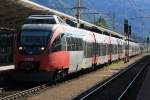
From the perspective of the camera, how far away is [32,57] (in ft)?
72.7

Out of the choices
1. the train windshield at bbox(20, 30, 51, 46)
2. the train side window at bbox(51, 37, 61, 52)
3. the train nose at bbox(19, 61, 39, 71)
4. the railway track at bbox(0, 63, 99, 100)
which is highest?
the train windshield at bbox(20, 30, 51, 46)

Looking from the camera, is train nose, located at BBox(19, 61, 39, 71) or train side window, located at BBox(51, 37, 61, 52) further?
train side window, located at BBox(51, 37, 61, 52)

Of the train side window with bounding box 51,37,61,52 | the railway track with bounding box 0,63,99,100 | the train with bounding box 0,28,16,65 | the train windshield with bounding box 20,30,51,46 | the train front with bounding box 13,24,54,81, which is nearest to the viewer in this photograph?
the railway track with bounding box 0,63,99,100

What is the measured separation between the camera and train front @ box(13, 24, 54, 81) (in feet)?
72.3

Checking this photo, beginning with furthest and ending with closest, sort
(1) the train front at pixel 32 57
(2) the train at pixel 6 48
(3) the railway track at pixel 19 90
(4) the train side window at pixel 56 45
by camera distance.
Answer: (2) the train at pixel 6 48 → (4) the train side window at pixel 56 45 → (1) the train front at pixel 32 57 → (3) the railway track at pixel 19 90

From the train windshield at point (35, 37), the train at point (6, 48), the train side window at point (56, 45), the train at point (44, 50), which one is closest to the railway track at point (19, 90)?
the train at point (44, 50)

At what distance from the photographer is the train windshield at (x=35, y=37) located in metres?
22.5

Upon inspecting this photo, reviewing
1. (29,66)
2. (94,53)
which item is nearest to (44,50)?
(29,66)

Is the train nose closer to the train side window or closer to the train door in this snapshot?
the train side window

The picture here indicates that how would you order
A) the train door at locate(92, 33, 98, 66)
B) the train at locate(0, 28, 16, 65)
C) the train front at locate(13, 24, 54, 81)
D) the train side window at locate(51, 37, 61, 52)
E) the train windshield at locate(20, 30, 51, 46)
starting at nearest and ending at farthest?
the train front at locate(13, 24, 54, 81) → the train windshield at locate(20, 30, 51, 46) → the train side window at locate(51, 37, 61, 52) → the train door at locate(92, 33, 98, 66) → the train at locate(0, 28, 16, 65)

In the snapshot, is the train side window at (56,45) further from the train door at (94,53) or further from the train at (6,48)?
the train at (6,48)

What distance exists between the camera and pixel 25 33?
22891 mm

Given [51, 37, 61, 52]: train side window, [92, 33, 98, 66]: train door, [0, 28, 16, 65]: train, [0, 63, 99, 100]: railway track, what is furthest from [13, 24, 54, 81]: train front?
[0, 28, 16, 65]: train

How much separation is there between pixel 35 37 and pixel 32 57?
107 cm
